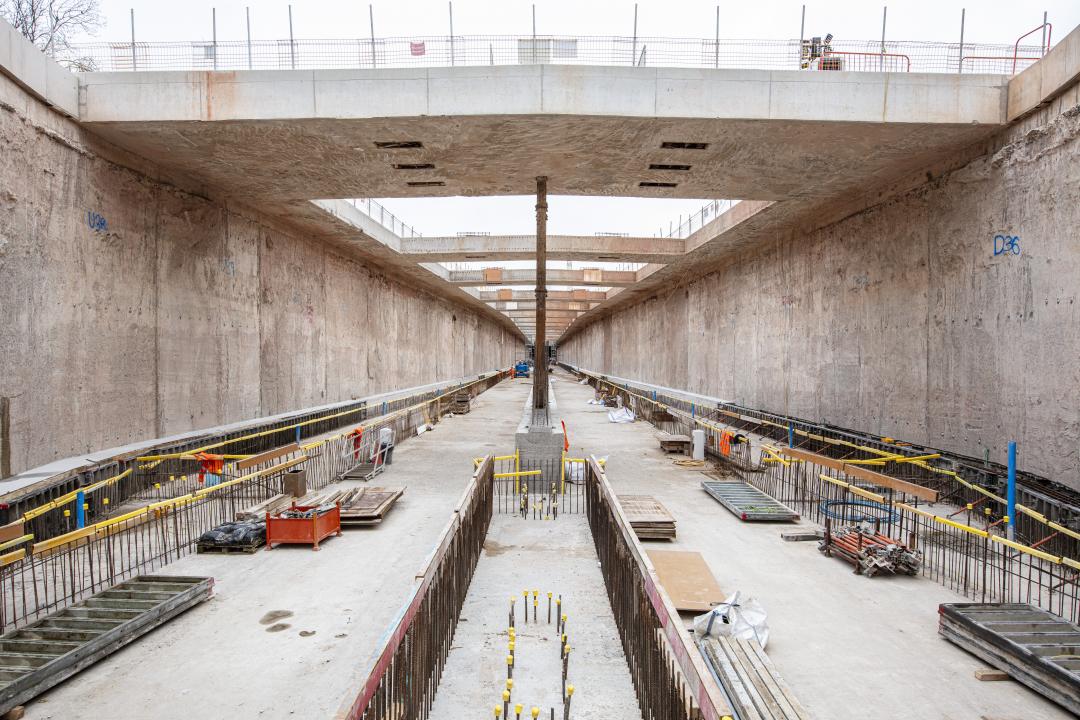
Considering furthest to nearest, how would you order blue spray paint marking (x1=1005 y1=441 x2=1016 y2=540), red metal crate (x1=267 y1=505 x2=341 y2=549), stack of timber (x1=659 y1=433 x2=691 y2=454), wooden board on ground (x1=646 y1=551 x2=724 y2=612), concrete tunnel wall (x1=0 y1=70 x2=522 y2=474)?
stack of timber (x1=659 y1=433 x2=691 y2=454) < concrete tunnel wall (x1=0 y1=70 x2=522 y2=474) < red metal crate (x1=267 y1=505 x2=341 y2=549) < blue spray paint marking (x1=1005 y1=441 x2=1016 y2=540) < wooden board on ground (x1=646 y1=551 x2=724 y2=612)

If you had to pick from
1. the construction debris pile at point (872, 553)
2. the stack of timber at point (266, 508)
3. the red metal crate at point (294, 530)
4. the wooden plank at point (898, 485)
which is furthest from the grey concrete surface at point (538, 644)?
the wooden plank at point (898, 485)

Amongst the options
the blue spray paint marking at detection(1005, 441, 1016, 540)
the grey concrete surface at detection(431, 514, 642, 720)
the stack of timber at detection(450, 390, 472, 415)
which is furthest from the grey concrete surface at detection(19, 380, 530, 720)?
the stack of timber at detection(450, 390, 472, 415)

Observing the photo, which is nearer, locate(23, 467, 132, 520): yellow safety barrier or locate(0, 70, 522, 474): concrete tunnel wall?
locate(23, 467, 132, 520): yellow safety barrier

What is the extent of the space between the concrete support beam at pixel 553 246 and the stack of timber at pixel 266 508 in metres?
14.6

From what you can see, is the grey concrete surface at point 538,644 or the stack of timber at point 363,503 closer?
the grey concrete surface at point 538,644

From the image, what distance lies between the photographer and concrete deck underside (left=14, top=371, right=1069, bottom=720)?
15.1 ft

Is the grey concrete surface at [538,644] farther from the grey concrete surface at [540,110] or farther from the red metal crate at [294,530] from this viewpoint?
the grey concrete surface at [540,110]

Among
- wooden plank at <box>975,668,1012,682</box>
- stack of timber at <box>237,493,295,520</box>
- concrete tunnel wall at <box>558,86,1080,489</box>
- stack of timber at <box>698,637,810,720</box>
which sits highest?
concrete tunnel wall at <box>558,86,1080,489</box>

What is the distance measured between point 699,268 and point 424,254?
13.5 m

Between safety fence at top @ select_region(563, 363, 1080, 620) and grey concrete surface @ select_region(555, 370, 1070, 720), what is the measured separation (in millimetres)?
896

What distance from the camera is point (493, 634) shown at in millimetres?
5684

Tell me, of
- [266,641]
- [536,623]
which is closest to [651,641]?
[536,623]

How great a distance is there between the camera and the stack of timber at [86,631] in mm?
4633

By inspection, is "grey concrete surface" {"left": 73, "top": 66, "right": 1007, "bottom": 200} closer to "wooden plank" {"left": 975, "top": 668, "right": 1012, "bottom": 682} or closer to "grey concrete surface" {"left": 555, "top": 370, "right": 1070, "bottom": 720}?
"grey concrete surface" {"left": 555, "top": 370, "right": 1070, "bottom": 720}
